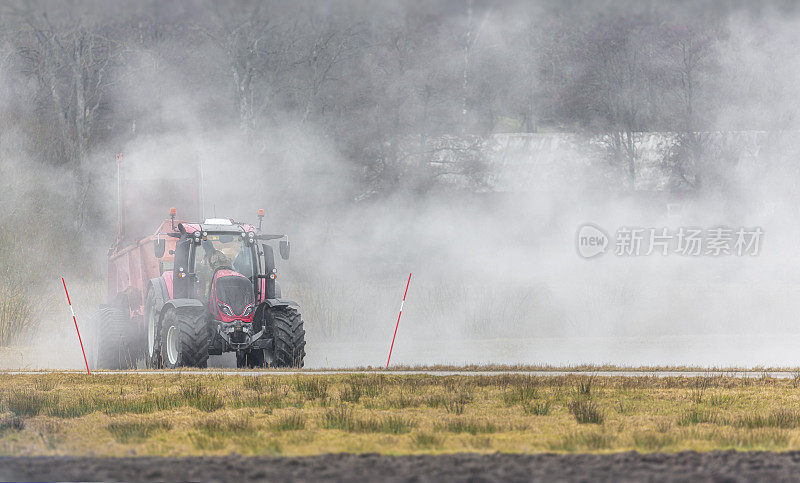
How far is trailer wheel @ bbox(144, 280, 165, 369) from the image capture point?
21516mm

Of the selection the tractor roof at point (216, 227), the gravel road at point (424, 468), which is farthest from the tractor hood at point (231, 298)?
the gravel road at point (424, 468)

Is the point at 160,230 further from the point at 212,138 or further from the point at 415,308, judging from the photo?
the point at 212,138

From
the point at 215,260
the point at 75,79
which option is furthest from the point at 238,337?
the point at 75,79

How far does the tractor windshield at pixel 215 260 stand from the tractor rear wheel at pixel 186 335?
0.91 meters

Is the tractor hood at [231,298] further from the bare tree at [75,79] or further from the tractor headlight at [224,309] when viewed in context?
the bare tree at [75,79]

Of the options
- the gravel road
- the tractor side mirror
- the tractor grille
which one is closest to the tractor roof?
the tractor side mirror

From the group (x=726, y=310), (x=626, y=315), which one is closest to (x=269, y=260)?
(x=626, y=315)

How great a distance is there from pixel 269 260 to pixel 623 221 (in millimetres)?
30593

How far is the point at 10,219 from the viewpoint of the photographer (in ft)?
125

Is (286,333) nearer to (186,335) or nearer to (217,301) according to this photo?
(217,301)

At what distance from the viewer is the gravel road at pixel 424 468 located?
32.6ft

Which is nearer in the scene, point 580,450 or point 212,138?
point 580,450

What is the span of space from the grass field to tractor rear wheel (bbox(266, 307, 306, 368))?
1.50 meters

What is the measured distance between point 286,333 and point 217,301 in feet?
4.24
